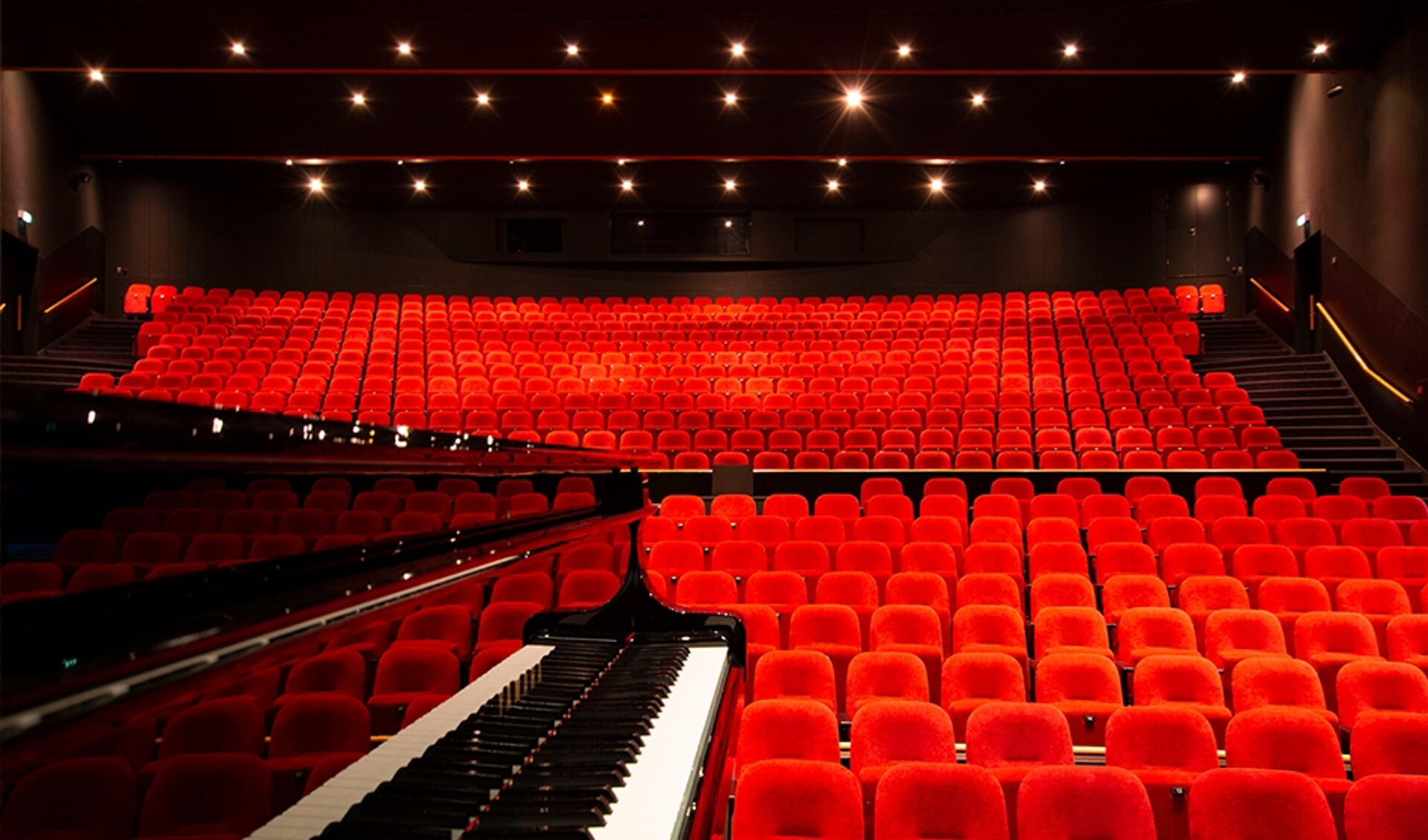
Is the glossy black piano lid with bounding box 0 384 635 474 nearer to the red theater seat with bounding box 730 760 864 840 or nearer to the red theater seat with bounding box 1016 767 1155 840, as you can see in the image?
the red theater seat with bounding box 730 760 864 840

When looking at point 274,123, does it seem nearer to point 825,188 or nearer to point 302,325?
point 302,325

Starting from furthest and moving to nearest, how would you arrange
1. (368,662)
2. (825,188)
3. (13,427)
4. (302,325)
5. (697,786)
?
(825,188), (302,325), (368,662), (697,786), (13,427)

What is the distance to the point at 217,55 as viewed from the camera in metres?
7.00

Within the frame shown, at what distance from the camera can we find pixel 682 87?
7762 millimetres

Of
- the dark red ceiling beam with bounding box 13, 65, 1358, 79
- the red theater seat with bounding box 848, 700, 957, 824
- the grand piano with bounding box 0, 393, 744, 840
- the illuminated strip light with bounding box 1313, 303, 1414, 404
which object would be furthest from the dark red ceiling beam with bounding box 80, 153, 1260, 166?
the grand piano with bounding box 0, 393, 744, 840

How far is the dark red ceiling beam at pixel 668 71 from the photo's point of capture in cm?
718

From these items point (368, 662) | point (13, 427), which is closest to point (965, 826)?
point (368, 662)

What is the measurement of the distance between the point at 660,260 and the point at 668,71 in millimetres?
3357

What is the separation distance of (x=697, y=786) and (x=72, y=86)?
361 inches

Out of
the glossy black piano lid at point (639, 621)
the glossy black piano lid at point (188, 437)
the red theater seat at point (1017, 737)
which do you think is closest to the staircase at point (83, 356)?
the glossy black piano lid at point (639, 621)

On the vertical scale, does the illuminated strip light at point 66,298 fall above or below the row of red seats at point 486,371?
above

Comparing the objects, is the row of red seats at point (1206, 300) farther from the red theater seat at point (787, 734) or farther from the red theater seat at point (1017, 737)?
the red theater seat at point (787, 734)

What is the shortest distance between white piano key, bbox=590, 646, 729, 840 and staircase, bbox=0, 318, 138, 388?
7226mm

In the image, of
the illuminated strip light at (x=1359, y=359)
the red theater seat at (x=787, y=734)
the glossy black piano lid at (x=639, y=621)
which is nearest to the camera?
the glossy black piano lid at (x=639, y=621)
